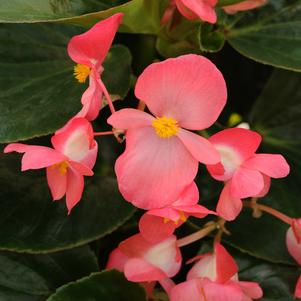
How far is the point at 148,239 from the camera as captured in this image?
0.62m

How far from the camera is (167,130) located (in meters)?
0.57

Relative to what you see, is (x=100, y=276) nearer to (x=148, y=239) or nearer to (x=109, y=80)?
(x=148, y=239)

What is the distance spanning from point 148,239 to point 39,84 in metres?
0.25

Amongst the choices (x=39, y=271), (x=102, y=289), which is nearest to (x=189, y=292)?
(x=102, y=289)

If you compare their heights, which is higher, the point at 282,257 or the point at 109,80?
the point at 109,80

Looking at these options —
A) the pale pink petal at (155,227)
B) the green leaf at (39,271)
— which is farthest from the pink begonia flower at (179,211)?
the green leaf at (39,271)

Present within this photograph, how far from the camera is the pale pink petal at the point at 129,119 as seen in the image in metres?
0.54

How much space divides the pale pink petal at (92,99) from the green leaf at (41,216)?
9.2 inches

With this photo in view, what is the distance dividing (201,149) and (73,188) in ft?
0.41

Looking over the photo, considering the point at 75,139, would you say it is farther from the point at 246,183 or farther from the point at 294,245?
the point at 294,245

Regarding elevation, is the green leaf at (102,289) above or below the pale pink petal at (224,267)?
below

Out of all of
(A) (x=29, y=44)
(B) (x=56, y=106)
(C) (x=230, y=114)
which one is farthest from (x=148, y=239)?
(C) (x=230, y=114)

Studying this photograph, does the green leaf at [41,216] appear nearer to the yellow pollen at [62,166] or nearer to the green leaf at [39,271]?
the green leaf at [39,271]

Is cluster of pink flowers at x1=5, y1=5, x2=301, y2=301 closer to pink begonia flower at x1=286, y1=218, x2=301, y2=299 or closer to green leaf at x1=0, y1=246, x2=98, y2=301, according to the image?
pink begonia flower at x1=286, y1=218, x2=301, y2=299
